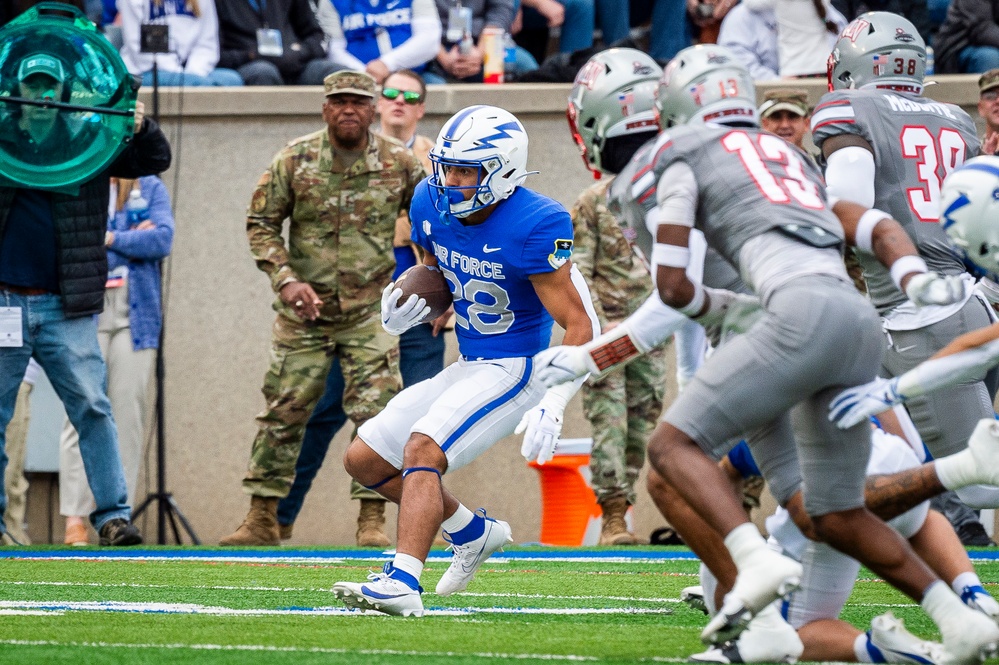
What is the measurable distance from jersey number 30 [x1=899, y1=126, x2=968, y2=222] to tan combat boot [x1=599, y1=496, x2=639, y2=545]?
3.31 m

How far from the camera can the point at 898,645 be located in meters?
3.66

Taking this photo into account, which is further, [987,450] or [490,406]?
[490,406]

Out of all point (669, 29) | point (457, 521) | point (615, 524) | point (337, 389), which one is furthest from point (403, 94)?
point (457, 521)

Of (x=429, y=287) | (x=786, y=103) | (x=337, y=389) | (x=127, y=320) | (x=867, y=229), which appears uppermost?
(x=786, y=103)

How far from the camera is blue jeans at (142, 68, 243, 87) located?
9.74 m

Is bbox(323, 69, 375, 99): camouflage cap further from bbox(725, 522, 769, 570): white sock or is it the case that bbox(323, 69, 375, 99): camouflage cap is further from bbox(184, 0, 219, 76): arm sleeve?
bbox(725, 522, 769, 570): white sock

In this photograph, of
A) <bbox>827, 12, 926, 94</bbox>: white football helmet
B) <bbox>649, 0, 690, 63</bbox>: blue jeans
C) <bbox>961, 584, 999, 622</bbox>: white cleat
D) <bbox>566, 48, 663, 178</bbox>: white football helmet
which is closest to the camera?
<bbox>961, 584, 999, 622</bbox>: white cleat

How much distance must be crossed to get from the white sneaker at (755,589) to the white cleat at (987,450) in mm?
644

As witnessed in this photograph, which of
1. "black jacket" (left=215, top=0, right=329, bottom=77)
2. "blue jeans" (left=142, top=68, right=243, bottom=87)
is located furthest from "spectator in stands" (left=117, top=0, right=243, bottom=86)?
"black jacket" (left=215, top=0, right=329, bottom=77)

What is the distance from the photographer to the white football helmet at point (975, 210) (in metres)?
3.84

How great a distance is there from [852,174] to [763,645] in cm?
217

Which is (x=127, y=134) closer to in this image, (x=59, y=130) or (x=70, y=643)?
(x=59, y=130)

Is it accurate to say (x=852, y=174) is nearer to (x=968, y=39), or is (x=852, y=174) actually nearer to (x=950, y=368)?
→ (x=950, y=368)

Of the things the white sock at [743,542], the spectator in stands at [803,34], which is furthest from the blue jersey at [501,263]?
the spectator in stands at [803,34]
